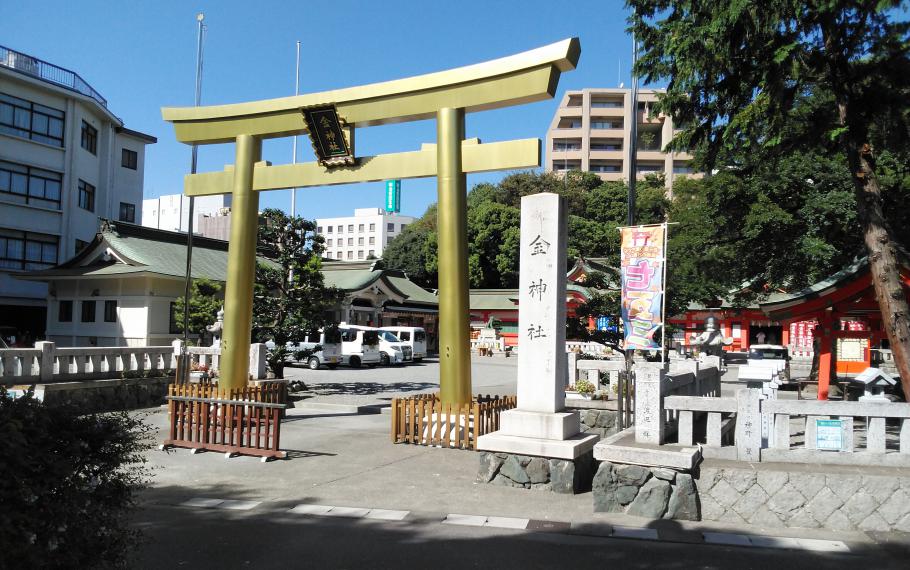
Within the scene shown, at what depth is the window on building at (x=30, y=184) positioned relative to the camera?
28281mm

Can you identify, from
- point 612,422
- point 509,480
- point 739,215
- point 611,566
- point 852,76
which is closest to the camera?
point 611,566

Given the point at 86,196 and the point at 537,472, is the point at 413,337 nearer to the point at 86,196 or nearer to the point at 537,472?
the point at 86,196

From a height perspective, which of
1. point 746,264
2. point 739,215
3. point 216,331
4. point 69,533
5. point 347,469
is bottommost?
point 347,469

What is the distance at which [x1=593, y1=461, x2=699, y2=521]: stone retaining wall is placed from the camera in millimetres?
7215

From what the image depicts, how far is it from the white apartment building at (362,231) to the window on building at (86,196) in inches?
2969

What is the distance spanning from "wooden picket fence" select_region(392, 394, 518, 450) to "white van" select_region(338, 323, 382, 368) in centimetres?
2004

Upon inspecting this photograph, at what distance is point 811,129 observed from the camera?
10.7 metres

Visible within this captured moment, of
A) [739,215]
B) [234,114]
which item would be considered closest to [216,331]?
[234,114]

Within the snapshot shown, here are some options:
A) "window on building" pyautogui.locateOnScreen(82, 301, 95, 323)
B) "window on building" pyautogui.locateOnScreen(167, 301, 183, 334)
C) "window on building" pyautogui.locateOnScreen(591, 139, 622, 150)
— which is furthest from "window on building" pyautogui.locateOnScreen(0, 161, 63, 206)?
"window on building" pyautogui.locateOnScreen(591, 139, 622, 150)

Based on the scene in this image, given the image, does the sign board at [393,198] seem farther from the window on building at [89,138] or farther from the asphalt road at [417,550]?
the asphalt road at [417,550]

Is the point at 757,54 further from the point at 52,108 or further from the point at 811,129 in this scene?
the point at 52,108

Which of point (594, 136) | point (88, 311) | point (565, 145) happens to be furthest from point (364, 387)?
point (594, 136)

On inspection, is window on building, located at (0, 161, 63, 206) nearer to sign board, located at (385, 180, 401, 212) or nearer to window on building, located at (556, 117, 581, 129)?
sign board, located at (385, 180, 401, 212)

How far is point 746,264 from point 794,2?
14.0 metres
